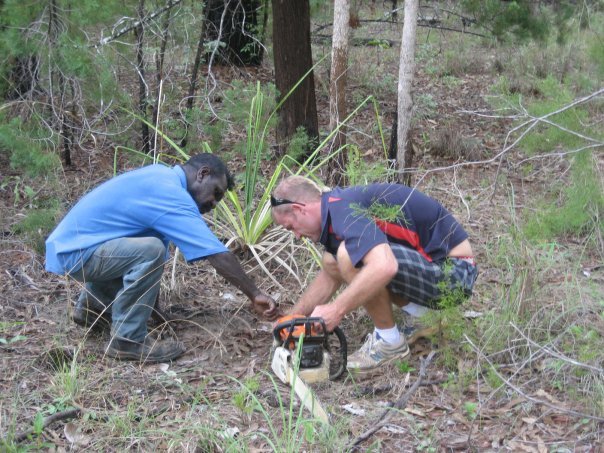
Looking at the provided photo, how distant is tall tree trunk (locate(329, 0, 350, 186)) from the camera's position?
6391 mm

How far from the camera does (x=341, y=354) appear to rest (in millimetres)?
4066

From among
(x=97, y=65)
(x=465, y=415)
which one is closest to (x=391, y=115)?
(x=97, y=65)

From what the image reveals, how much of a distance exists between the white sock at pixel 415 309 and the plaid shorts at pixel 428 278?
0.18 m

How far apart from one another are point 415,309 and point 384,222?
585 mm

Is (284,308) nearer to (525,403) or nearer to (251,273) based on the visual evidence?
(251,273)

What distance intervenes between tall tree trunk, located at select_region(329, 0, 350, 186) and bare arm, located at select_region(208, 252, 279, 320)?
2.23 m

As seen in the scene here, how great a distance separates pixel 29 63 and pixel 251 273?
2965 millimetres

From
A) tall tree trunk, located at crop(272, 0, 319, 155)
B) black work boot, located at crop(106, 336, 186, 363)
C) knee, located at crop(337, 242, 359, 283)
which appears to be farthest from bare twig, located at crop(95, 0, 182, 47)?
knee, located at crop(337, 242, 359, 283)

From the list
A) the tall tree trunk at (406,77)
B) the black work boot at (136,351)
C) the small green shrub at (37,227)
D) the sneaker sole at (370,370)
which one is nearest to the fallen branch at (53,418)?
the black work boot at (136,351)

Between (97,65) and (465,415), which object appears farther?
(97,65)

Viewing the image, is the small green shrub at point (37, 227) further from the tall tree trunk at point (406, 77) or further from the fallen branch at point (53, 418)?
the tall tree trunk at point (406, 77)

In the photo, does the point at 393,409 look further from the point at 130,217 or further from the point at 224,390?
the point at 130,217

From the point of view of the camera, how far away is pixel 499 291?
4871 mm

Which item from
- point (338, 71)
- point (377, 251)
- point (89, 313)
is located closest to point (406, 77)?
point (338, 71)
